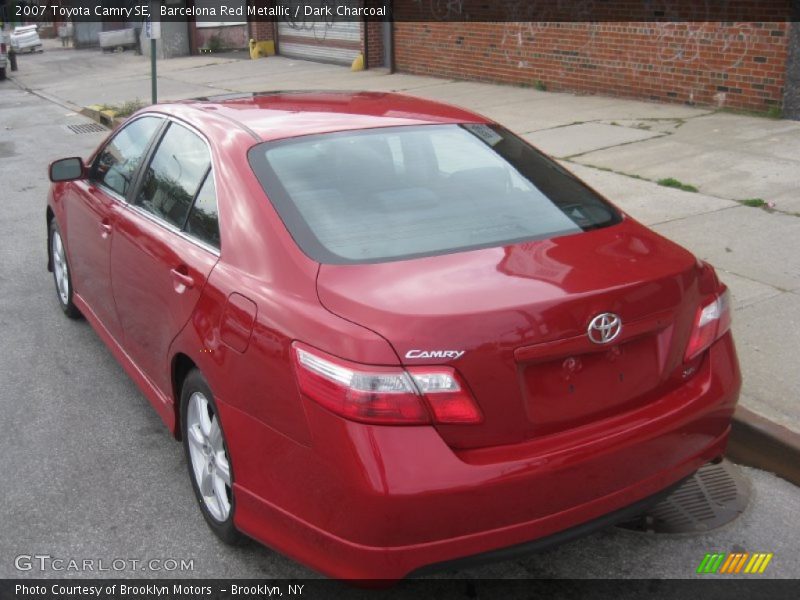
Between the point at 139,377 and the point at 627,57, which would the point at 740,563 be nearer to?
the point at 139,377

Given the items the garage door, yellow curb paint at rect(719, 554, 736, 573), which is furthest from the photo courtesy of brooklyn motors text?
the garage door

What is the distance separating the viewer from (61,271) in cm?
619

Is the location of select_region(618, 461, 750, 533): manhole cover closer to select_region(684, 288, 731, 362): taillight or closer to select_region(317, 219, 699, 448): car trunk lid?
select_region(684, 288, 731, 362): taillight

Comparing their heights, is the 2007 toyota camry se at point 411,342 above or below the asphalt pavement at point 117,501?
above

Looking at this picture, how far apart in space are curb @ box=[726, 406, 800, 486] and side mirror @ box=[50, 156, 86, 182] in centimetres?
365

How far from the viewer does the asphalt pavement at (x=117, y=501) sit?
11.3ft

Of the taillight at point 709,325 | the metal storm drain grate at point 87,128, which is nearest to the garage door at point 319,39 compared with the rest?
the metal storm drain grate at point 87,128

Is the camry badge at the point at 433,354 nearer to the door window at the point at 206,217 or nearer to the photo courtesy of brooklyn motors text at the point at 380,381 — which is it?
the photo courtesy of brooklyn motors text at the point at 380,381

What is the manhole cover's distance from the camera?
12.0 ft

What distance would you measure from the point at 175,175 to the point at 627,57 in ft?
32.4

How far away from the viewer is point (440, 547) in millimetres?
2676

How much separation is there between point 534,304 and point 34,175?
10.2 metres

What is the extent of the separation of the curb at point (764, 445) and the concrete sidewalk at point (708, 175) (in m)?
0.07

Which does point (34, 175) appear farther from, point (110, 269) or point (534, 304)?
point (534, 304)
